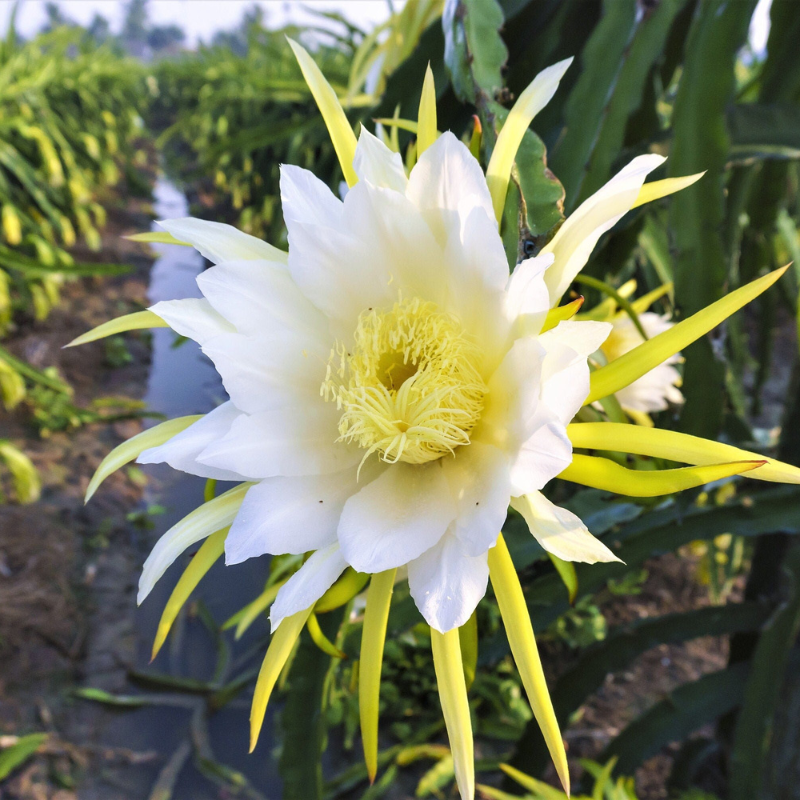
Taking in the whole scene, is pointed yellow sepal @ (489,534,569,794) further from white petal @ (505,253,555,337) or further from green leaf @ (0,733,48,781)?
green leaf @ (0,733,48,781)

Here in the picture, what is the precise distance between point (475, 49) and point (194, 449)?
0.35 metres

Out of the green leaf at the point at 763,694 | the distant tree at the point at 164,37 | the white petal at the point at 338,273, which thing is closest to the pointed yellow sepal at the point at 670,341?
the white petal at the point at 338,273

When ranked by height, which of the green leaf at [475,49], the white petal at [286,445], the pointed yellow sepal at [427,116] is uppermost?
the green leaf at [475,49]

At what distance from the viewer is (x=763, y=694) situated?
2.44 ft

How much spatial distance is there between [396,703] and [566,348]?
1.09 meters

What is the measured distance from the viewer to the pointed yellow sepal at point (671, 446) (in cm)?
27

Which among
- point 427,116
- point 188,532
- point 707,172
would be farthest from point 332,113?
point 707,172

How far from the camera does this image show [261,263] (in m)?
0.33

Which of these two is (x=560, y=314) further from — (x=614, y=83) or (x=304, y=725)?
(x=304, y=725)

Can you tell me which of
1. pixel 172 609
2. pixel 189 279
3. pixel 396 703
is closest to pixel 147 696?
pixel 396 703

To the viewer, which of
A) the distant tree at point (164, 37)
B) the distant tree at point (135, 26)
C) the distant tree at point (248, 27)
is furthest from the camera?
the distant tree at point (164, 37)

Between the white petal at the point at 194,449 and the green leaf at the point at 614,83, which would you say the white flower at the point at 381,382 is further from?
the green leaf at the point at 614,83

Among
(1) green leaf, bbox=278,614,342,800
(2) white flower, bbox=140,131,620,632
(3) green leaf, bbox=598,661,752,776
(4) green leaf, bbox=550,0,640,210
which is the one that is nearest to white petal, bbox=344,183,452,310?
(2) white flower, bbox=140,131,620,632

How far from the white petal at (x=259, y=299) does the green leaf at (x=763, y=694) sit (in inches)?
28.3
